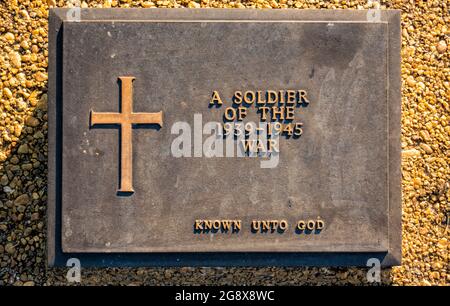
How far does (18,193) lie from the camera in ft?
11.8

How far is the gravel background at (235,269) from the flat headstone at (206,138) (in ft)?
1.52

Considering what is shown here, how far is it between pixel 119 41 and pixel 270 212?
178cm

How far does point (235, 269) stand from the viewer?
357 cm

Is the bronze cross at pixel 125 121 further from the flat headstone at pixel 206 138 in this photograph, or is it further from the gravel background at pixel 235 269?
the gravel background at pixel 235 269

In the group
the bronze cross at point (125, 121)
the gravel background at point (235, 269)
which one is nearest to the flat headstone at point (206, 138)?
the bronze cross at point (125, 121)

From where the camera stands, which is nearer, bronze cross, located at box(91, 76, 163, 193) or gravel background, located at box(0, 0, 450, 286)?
bronze cross, located at box(91, 76, 163, 193)

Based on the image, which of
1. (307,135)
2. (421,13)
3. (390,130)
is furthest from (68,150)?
(421,13)

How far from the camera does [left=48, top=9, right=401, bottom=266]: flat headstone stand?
10.3 feet

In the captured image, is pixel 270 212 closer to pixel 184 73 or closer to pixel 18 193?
pixel 184 73

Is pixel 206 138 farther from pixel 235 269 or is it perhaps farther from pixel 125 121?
pixel 235 269

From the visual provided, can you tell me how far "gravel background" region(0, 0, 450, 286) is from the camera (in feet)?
11.7

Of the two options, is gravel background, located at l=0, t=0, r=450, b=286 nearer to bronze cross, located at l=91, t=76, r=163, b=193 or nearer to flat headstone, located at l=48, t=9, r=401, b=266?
flat headstone, located at l=48, t=9, r=401, b=266

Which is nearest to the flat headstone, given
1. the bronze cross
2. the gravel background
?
the bronze cross

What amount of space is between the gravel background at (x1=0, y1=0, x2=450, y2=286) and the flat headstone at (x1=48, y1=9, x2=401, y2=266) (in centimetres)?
46
